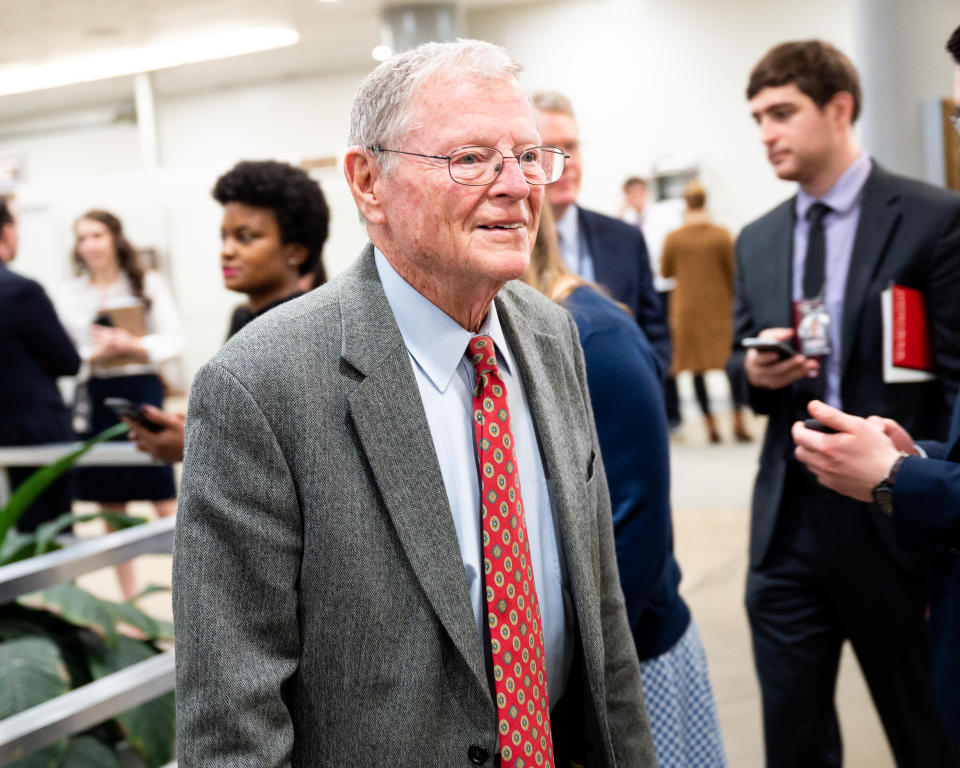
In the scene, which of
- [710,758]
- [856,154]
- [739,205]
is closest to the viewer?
[710,758]

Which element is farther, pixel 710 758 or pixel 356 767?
pixel 710 758

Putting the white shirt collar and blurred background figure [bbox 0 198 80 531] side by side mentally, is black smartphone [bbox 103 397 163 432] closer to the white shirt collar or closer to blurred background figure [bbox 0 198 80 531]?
the white shirt collar

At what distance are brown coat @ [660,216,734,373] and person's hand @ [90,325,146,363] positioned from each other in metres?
4.89

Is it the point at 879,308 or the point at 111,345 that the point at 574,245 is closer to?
the point at 879,308

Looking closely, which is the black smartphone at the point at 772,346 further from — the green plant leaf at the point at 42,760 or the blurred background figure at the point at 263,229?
the green plant leaf at the point at 42,760

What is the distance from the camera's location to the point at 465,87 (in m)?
1.21

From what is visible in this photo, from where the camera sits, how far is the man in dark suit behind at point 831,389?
2375 mm

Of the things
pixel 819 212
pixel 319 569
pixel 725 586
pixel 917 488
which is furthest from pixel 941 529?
pixel 725 586

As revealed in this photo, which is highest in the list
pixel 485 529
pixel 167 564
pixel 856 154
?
pixel 856 154

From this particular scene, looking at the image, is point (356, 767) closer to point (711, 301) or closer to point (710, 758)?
point (710, 758)

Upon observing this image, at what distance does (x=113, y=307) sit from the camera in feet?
16.0

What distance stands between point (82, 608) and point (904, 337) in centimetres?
198

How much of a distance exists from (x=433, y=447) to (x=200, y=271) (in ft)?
28.2

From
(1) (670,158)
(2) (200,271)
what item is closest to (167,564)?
(2) (200,271)
